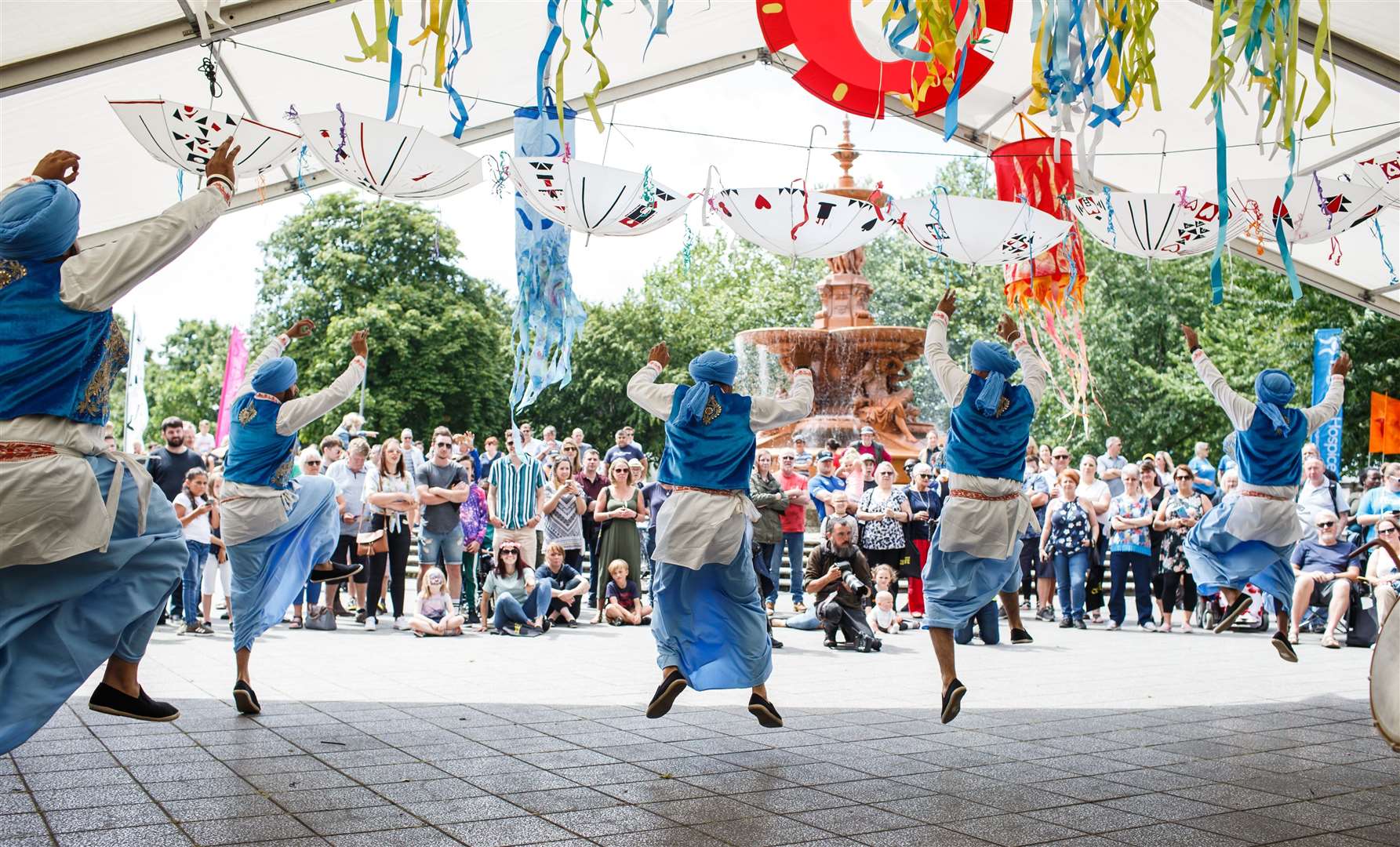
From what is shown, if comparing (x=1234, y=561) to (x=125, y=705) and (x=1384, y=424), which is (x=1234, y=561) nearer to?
(x=125, y=705)

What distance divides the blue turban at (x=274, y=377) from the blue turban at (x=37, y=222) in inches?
100

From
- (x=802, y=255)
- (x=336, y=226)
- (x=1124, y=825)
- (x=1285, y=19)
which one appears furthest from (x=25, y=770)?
(x=336, y=226)

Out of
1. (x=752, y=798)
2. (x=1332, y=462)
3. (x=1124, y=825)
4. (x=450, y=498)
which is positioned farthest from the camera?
(x=1332, y=462)

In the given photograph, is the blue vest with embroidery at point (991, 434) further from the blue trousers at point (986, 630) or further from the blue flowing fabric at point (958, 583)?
the blue trousers at point (986, 630)

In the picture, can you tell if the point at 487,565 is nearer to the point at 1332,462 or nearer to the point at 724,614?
the point at 724,614

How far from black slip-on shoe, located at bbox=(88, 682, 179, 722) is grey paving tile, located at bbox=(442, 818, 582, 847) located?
4.66 ft

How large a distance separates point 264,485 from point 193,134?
295 cm

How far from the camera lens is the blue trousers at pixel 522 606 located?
37.8ft

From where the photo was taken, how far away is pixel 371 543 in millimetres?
12195

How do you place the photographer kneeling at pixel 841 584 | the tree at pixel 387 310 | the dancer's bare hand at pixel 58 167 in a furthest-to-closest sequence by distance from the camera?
the tree at pixel 387 310, the photographer kneeling at pixel 841 584, the dancer's bare hand at pixel 58 167

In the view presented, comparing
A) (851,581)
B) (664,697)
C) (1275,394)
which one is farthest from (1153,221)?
(664,697)

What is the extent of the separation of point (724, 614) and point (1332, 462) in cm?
1230

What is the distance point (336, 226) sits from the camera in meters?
42.6

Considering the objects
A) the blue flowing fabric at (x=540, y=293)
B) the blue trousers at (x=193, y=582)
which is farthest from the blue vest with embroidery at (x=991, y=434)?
the blue trousers at (x=193, y=582)
